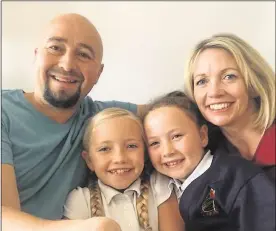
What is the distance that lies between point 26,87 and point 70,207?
412 millimetres

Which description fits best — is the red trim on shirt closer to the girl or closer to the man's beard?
the girl

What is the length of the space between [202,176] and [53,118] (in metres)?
0.41

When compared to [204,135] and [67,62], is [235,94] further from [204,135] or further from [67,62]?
[67,62]

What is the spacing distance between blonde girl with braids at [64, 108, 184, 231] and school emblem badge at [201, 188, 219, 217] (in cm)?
8

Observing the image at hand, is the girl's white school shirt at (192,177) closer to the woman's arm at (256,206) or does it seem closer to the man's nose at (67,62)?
the woman's arm at (256,206)

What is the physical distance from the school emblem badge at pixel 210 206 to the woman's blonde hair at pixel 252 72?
0.82 feet

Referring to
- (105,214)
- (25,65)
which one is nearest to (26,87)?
(25,65)

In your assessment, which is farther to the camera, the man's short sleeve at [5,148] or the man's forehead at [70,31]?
the man's forehead at [70,31]

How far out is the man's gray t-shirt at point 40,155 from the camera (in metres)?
0.91

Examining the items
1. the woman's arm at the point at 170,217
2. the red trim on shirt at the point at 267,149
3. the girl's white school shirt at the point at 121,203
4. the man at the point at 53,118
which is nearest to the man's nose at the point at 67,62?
the man at the point at 53,118

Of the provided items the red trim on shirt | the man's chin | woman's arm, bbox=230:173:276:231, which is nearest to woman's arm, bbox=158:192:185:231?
woman's arm, bbox=230:173:276:231

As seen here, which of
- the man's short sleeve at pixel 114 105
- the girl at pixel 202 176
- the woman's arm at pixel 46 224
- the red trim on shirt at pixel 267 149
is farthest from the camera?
the man's short sleeve at pixel 114 105

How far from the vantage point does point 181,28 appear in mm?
1267

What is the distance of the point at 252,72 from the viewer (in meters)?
0.99
